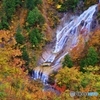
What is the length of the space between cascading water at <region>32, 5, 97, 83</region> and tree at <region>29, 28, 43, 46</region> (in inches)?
52.0

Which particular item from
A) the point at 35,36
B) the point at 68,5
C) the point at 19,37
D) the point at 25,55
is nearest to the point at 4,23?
the point at 35,36

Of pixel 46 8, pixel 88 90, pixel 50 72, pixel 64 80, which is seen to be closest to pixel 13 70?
pixel 88 90

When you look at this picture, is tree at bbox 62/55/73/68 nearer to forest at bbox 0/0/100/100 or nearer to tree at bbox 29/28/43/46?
forest at bbox 0/0/100/100

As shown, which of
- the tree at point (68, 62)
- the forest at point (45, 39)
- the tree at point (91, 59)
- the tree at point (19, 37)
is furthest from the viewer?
the tree at point (19, 37)

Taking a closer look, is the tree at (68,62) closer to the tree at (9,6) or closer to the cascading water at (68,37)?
the cascading water at (68,37)

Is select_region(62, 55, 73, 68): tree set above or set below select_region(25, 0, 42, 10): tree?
below

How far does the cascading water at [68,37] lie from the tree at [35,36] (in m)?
1.32

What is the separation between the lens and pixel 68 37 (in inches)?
1356

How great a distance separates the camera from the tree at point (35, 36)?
33072mm

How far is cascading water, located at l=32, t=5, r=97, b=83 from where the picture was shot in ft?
108

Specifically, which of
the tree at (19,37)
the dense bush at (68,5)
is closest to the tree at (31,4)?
the dense bush at (68,5)

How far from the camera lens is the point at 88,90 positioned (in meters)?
16.6

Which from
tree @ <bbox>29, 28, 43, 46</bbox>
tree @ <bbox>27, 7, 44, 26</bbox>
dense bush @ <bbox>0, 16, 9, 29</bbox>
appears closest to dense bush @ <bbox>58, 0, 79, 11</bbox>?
tree @ <bbox>27, 7, 44, 26</bbox>

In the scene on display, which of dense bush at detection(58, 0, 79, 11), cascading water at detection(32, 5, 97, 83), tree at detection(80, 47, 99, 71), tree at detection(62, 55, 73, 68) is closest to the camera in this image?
tree at detection(80, 47, 99, 71)
